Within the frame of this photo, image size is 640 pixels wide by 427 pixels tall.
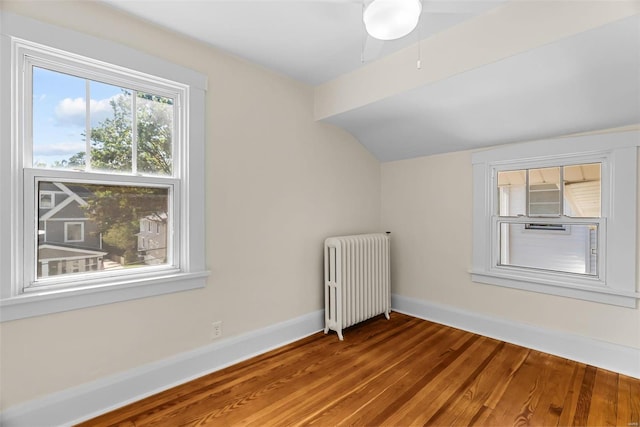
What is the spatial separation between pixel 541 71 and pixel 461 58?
493 millimetres

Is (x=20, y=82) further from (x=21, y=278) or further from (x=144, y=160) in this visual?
(x=21, y=278)

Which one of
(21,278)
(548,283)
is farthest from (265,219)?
(548,283)

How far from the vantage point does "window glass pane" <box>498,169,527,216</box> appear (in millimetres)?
2756

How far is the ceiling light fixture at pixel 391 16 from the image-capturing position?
1.31 metres

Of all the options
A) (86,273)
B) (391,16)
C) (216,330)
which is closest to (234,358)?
(216,330)

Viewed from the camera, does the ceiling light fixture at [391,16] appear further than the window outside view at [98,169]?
No

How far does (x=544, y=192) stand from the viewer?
2.63 meters

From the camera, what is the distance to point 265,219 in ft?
8.33

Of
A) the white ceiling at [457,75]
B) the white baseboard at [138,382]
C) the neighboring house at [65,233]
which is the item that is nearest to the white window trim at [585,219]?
the white ceiling at [457,75]

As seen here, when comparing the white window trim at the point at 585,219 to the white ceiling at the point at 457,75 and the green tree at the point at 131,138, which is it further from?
the green tree at the point at 131,138

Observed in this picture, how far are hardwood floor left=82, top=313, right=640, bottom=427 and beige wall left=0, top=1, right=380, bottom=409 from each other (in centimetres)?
34

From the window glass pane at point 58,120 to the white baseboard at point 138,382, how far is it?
1.29 metres

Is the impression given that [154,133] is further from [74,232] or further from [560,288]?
[560,288]

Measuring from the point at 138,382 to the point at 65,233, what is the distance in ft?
3.35
